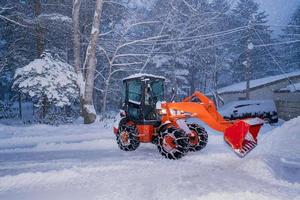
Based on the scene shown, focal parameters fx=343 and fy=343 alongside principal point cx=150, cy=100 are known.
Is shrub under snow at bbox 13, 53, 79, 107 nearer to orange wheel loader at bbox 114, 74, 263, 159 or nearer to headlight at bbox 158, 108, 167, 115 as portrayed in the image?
orange wheel loader at bbox 114, 74, 263, 159

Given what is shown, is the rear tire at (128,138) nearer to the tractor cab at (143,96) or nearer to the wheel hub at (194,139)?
the tractor cab at (143,96)

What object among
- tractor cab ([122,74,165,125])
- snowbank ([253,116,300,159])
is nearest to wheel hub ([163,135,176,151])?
tractor cab ([122,74,165,125])

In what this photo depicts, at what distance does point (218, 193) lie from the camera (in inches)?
246

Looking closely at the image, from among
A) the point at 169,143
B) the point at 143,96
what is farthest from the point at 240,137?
the point at 143,96

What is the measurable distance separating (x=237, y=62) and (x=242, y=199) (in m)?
53.7

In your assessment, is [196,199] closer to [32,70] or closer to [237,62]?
[32,70]

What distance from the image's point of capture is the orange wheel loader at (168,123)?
8.92 metres

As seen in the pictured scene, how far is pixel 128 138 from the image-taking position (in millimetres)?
10828

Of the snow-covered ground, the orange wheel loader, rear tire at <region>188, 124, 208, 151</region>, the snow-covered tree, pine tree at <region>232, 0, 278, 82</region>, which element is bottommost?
the snow-covered ground

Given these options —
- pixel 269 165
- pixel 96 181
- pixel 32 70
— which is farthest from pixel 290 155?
pixel 32 70

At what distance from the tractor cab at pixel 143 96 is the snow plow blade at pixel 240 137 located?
99.3 inches

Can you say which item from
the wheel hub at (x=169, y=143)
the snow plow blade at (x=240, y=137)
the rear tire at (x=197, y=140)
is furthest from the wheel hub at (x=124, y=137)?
the snow plow blade at (x=240, y=137)

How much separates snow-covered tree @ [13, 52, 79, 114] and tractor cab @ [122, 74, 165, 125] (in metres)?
8.68

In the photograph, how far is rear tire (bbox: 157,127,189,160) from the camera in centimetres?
923
